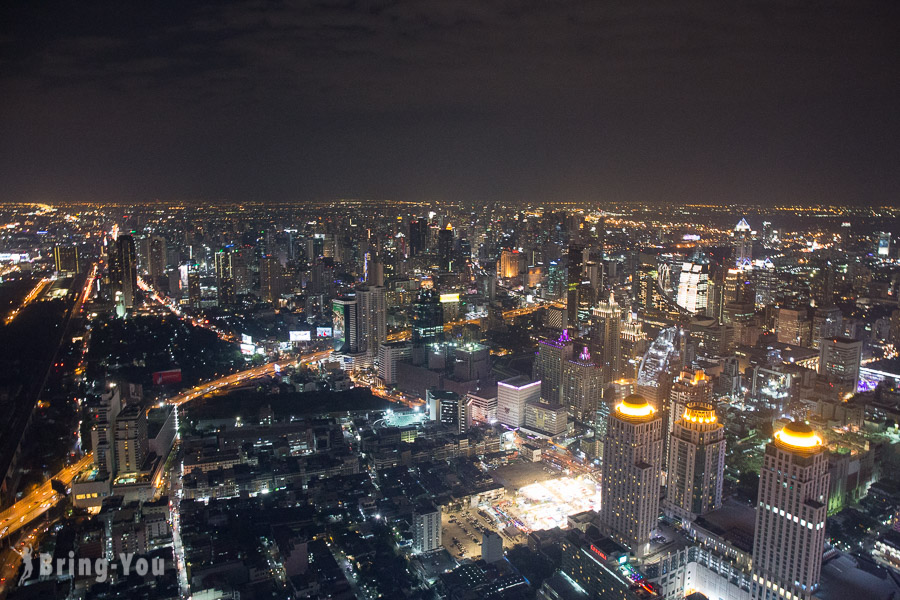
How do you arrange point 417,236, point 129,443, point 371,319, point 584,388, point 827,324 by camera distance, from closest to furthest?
1. point 129,443
2. point 584,388
3. point 827,324
4. point 371,319
5. point 417,236

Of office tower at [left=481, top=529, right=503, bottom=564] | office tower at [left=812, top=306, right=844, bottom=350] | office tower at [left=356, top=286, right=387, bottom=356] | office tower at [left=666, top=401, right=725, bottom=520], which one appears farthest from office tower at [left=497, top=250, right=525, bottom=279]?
office tower at [left=481, top=529, right=503, bottom=564]

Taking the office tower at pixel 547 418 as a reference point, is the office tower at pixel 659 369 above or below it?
above

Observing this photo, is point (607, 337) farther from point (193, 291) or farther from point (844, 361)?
point (193, 291)

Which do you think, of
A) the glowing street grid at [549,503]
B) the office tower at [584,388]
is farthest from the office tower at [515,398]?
the glowing street grid at [549,503]

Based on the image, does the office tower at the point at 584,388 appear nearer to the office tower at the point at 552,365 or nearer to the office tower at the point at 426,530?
the office tower at the point at 552,365

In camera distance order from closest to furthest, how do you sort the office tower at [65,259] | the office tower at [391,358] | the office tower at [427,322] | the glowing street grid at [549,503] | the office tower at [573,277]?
1. the glowing street grid at [549,503]
2. the office tower at [391,358]
3. the office tower at [427,322]
4. the office tower at [573,277]
5. the office tower at [65,259]

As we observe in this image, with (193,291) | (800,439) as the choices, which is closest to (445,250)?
(193,291)
